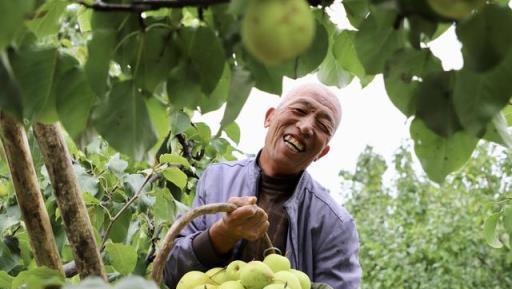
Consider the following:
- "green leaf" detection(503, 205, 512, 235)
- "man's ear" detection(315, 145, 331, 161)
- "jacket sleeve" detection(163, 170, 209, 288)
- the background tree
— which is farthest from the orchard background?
the background tree

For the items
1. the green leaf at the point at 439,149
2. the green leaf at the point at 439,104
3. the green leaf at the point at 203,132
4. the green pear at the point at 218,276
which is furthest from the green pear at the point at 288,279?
the green leaf at the point at 203,132

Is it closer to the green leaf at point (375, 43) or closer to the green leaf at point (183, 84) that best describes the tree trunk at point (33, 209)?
the green leaf at point (183, 84)

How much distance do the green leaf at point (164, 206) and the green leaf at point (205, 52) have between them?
1.28m

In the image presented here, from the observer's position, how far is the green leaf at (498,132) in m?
0.99

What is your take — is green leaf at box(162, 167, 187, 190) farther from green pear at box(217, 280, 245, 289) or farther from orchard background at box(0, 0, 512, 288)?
green pear at box(217, 280, 245, 289)

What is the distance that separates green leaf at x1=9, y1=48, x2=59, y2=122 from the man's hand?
26.9 inches

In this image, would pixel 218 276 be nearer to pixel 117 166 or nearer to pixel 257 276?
pixel 257 276

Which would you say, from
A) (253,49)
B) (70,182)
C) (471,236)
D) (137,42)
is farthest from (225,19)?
(471,236)

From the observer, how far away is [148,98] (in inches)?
41.6

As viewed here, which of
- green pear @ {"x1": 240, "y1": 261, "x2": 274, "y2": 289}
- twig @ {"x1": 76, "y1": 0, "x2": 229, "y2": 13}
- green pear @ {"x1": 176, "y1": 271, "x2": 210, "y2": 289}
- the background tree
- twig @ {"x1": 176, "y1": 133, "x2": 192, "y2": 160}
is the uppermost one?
twig @ {"x1": 76, "y1": 0, "x2": 229, "y2": 13}

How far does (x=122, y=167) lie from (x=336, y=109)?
0.56m

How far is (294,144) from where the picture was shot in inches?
87.4

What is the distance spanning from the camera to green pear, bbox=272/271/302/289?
1.46 metres

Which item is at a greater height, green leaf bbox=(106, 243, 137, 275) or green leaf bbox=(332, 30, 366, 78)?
green leaf bbox=(332, 30, 366, 78)
